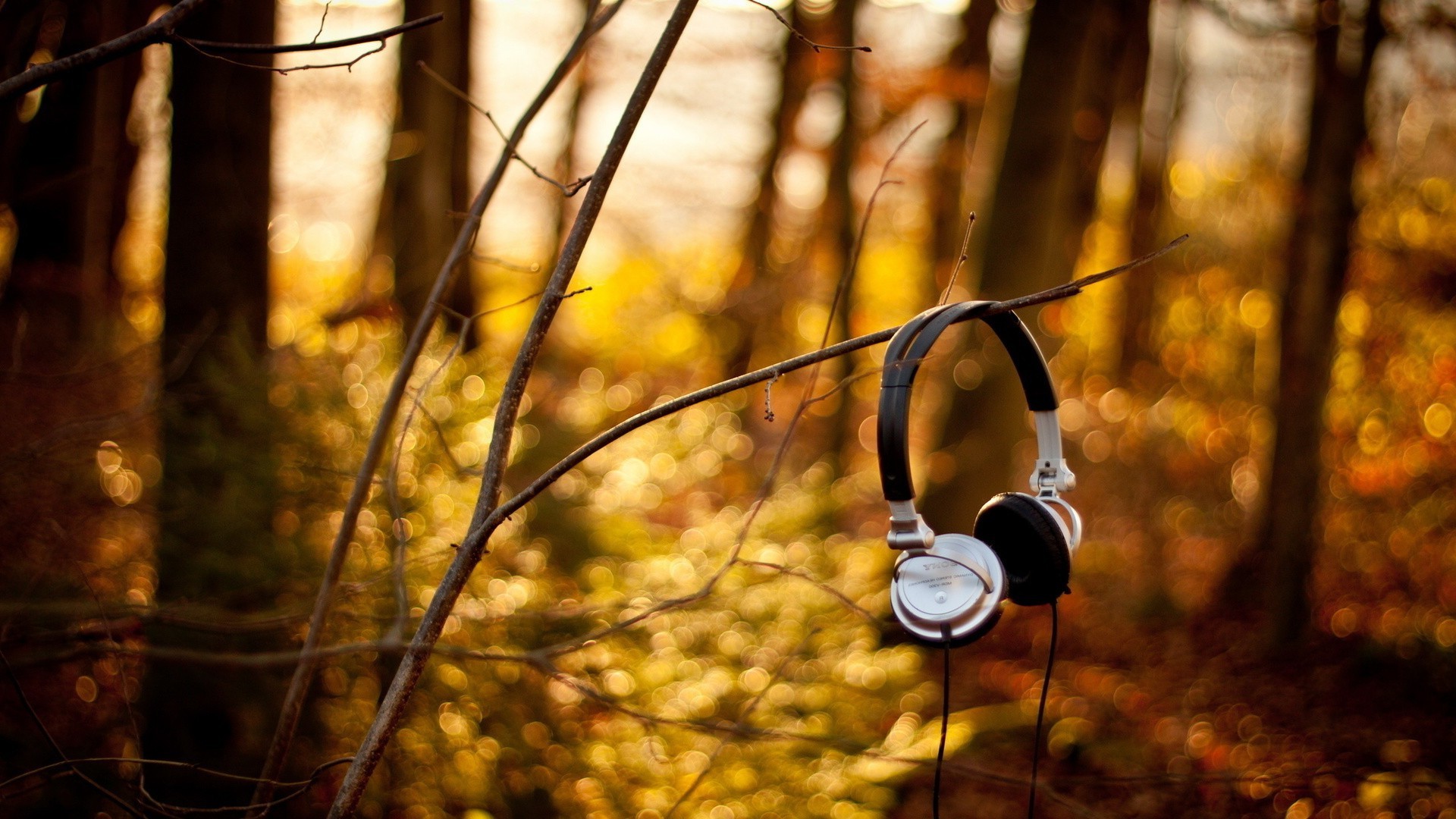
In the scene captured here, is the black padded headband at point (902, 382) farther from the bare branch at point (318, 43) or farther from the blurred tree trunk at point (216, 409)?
the blurred tree trunk at point (216, 409)

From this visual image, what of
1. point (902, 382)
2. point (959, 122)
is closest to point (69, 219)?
point (902, 382)

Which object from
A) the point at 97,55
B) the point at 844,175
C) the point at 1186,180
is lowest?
the point at 97,55

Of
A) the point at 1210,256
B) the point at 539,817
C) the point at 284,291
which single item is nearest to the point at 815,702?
the point at 539,817

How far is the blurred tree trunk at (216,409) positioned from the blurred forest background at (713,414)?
0.07 feet

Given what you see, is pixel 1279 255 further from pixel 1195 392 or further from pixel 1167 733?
pixel 1167 733

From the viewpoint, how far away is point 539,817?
3.35 metres

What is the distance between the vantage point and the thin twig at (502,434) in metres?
1.38

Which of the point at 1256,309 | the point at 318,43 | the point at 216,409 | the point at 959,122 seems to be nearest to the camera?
the point at 318,43

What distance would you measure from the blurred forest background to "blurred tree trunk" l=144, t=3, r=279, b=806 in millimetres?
21

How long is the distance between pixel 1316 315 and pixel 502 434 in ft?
25.3

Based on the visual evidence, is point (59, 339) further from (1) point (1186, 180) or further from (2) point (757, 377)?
(1) point (1186, 180)

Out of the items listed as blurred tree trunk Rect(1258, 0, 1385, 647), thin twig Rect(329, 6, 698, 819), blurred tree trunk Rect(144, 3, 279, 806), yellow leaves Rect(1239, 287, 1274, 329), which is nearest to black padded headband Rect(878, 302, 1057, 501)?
thin twig Rect(329, 6, 698, 819)

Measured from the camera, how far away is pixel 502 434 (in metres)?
1.46

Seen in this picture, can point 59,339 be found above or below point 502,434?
below
